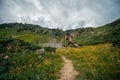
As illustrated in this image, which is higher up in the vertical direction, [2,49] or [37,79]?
[2,49]

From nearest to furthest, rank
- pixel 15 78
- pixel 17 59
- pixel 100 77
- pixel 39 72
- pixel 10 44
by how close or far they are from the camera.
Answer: pixel 100 77 → pixel 15 78 → pixel 39 72 → pixel 17 59 → pixel 10 44

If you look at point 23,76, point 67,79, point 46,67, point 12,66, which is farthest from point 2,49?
point 67,79

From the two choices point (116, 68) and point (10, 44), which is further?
point (10, 44)

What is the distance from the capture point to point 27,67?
44.0ft

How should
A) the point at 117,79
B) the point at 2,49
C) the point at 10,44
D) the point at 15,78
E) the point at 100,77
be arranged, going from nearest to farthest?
1. the point at 117,79
2. the point at 100,77
3. the point at 15,78
4. the point at 2,49
5. the point at 10,44

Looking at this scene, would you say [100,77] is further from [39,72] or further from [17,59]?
[17,59]

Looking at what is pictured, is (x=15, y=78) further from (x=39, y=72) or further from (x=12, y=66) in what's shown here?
(x=12, y=66)

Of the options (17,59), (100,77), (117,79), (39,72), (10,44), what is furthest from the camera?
(10,44)

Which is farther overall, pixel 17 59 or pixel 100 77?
pixel 17 59

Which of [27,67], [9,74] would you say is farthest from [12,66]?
[9,74]

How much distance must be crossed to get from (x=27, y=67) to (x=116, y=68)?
20.6ft

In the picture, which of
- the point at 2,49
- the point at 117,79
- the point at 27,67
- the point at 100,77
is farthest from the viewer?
the point at 2,49

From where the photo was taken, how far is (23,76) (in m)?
11.1

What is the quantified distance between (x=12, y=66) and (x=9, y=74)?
90.2 inches
